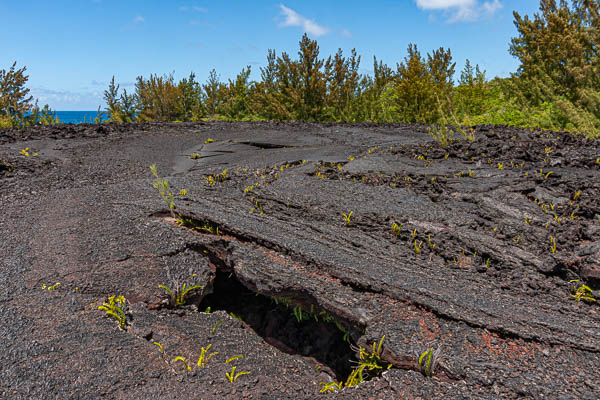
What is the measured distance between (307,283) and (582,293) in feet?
5.25

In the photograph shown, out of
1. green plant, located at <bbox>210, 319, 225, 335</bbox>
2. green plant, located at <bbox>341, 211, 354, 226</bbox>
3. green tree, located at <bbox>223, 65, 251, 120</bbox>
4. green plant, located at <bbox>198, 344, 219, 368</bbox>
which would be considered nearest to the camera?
green plant, located at <bbox>198, 344, 219, 368</bbox>

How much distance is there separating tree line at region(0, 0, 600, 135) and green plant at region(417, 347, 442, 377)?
8564mm

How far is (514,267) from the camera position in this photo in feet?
8.54

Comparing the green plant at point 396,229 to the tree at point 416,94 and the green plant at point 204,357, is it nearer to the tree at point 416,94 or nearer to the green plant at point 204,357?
the green plant at point 204,357

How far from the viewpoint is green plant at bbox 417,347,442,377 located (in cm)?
179

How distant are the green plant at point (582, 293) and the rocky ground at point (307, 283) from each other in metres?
0.01

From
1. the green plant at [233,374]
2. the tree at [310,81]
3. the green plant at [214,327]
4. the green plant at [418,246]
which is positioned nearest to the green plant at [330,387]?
the green plant at [233,374]

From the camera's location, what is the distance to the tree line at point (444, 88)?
10.5m

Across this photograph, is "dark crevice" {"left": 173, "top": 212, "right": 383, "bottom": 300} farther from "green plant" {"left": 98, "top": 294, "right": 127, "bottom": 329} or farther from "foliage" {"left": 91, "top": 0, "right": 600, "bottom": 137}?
"foliage" {"left": 91, "top": 0, "right": 600, "bottom": 137}

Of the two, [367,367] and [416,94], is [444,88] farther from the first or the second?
[367,367]

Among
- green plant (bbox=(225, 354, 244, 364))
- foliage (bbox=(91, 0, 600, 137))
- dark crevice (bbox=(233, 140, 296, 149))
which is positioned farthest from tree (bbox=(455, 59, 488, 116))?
green plant (bbox=(225, 354, 244, 364))

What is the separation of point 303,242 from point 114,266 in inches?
50.1

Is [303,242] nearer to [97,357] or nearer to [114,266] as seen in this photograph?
[114,266]

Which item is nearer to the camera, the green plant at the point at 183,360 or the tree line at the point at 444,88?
the green plant at the point at 183,360
